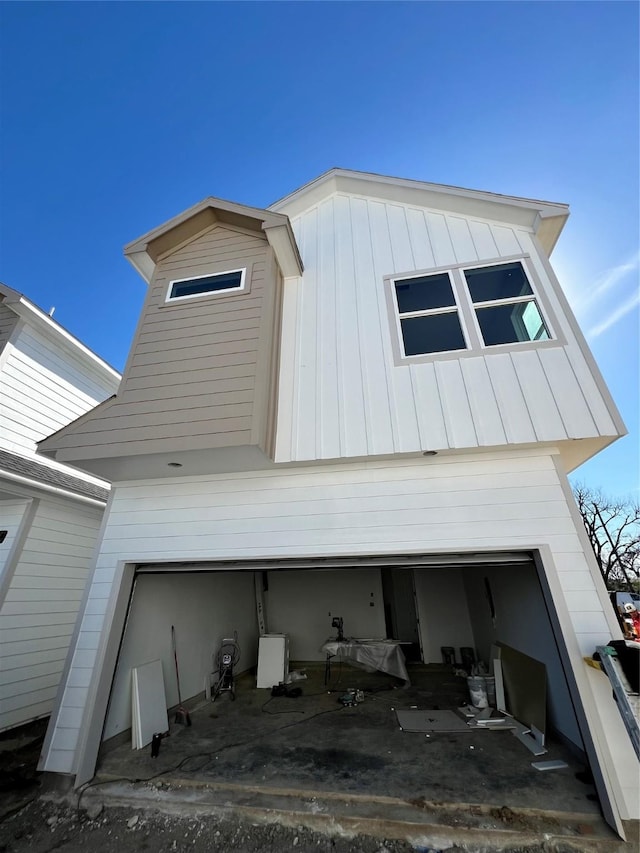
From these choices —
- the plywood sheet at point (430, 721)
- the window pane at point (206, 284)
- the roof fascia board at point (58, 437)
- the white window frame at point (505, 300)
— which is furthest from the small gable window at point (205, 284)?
the plywood sheet at point (430, 721)

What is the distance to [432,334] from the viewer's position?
14.3ft

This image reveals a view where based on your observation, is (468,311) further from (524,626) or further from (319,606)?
(319,606)

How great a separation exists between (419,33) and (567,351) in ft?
20.9

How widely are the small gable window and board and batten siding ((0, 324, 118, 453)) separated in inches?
138

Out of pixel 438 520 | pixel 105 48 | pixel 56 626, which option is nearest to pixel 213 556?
pixel 438 520

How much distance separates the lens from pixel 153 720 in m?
4.18

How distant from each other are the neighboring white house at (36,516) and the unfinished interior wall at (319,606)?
440 cm

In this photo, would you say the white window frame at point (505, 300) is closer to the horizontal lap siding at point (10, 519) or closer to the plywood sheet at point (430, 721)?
the plywood sheet at point (430, 721)

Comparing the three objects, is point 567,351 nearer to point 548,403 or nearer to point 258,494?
point 548,403

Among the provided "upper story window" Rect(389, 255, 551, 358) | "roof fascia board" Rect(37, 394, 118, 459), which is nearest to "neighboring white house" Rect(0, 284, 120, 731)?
"roof fascia board" Rect(37, 394, 118, 459)

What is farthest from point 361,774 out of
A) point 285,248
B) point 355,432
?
point 285,248

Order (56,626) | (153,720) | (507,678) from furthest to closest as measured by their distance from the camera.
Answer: (56,626) → (507,678) → (153,720)

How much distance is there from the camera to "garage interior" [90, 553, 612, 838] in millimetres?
2977

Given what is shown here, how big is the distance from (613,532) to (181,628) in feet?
75.4
